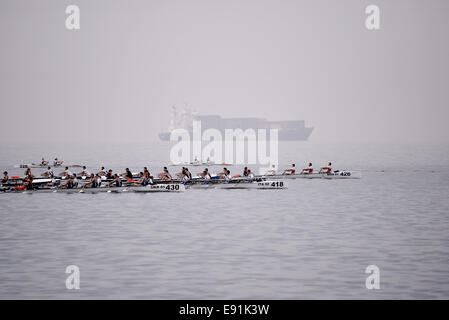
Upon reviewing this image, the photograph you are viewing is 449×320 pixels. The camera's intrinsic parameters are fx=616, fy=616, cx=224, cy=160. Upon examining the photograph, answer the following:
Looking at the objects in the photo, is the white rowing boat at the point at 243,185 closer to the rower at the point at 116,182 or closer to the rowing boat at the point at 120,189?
the rowing boat at the point at 120,189

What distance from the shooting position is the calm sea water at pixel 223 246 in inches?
898

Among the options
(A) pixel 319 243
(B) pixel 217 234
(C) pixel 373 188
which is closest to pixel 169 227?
(B) pixel 217 234

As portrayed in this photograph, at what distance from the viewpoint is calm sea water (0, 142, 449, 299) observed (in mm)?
22812

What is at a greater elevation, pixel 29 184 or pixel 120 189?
pixel 29 184

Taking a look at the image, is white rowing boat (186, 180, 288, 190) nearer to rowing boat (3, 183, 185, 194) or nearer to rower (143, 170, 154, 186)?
rowing boat (3, 183, 185, 194)

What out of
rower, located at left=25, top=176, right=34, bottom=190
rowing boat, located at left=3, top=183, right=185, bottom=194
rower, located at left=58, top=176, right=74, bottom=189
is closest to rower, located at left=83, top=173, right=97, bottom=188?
rowing boat, located at left=3, top=183, right=185, bottom=194

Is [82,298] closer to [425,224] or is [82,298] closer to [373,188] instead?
[425,224]

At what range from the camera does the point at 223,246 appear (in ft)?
102

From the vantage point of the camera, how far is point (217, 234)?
35188 mm

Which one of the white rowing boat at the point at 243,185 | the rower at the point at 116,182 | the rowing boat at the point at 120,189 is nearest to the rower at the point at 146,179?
the rowing boat at the point at 120,189

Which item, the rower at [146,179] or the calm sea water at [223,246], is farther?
the rower at [146,179]

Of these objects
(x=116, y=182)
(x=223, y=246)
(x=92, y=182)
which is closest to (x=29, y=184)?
(x=92, y=182)

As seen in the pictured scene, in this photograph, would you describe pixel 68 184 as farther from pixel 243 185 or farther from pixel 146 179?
pixel 243 185

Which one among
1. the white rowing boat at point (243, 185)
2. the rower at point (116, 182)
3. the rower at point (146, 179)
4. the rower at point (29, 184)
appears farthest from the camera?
the white rowing boat at point (243, 185)
